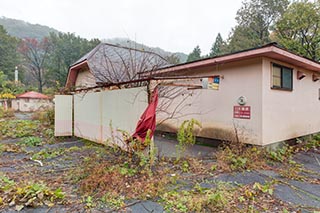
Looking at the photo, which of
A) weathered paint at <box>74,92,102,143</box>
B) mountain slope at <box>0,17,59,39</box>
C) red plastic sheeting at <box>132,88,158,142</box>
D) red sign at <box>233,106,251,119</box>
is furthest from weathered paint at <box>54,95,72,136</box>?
mountain slope at <box>0,17,59,39</box>

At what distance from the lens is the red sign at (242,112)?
17.8 feet

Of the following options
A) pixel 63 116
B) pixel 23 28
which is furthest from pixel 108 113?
pixel 23 28

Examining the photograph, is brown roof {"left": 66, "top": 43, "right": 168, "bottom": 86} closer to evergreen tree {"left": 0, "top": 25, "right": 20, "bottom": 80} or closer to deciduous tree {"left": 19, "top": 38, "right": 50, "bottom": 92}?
deciduous tree {"left": 19, "top": 38, "right": 50, "bottom": 92}

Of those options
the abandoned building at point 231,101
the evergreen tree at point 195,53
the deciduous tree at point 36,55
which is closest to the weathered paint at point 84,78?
the abandoned building at point 231,101

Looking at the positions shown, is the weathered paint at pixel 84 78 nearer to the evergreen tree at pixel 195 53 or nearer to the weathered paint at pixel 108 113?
the weathered paint at pixel 108 113

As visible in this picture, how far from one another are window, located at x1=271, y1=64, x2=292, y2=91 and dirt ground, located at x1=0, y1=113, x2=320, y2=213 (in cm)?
199

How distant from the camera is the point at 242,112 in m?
5.56

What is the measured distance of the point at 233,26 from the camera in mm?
25594

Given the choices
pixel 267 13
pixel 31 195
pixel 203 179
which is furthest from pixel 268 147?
pixel 267 13

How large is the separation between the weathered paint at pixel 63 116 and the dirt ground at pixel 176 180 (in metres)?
1.39

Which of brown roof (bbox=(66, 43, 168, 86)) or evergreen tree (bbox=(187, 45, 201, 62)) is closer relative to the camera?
brown roof (bbox=(66, 43, 168, 86))

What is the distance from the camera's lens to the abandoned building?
16.9 ft

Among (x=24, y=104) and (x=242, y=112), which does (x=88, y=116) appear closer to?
(x=242, y=112)

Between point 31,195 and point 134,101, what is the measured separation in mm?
2604
